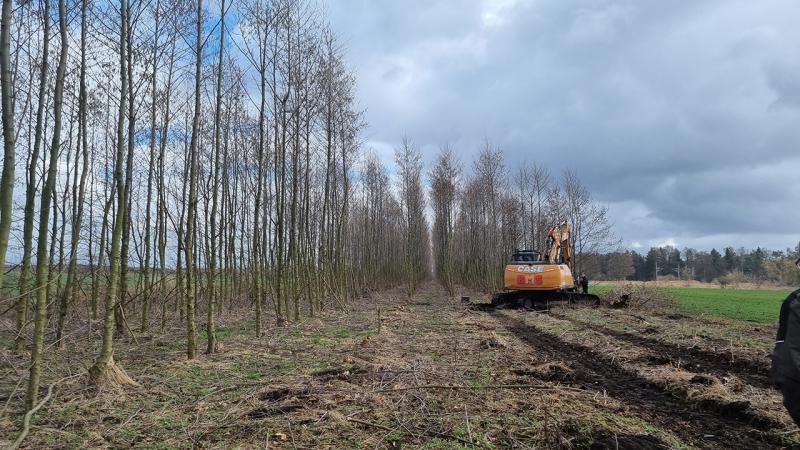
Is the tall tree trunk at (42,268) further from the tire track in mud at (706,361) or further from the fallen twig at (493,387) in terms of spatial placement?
the tire track in mud at (706,361)

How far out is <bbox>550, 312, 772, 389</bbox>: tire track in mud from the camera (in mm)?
7263

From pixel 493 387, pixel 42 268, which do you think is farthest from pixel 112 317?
pixel 493 387

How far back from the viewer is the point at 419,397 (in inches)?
219

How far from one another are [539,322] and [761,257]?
109727mm

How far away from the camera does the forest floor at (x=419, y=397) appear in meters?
4.45

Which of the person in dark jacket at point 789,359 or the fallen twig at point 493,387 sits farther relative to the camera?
the fallen twig at point 493,387

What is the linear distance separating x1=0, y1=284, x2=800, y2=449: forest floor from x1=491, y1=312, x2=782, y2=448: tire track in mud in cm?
2

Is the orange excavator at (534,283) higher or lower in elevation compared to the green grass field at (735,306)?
higher

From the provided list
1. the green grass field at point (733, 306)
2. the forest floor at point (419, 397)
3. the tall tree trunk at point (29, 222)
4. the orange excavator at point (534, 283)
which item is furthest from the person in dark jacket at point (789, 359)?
the green grass field at point (733, 306)

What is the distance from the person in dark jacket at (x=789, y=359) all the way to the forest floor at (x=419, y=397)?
1349 millimetres

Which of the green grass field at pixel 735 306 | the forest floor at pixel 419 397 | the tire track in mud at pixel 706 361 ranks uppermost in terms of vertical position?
the forest floor at pixel 419 397

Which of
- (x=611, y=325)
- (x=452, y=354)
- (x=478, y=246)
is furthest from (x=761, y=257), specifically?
(x=452, y=354)

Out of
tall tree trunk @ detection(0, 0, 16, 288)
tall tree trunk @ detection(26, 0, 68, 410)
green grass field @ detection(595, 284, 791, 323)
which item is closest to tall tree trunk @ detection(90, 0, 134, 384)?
tall tree trunk @ detection(26, 0, 68, 410)

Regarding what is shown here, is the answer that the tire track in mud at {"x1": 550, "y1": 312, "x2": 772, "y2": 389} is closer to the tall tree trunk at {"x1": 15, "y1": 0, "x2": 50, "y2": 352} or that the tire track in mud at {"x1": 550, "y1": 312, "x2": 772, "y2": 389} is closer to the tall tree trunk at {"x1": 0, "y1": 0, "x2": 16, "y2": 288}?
the tall tree trunk at {"x1": 0, "y1": 0, "x2": 16, "y2": 288}
